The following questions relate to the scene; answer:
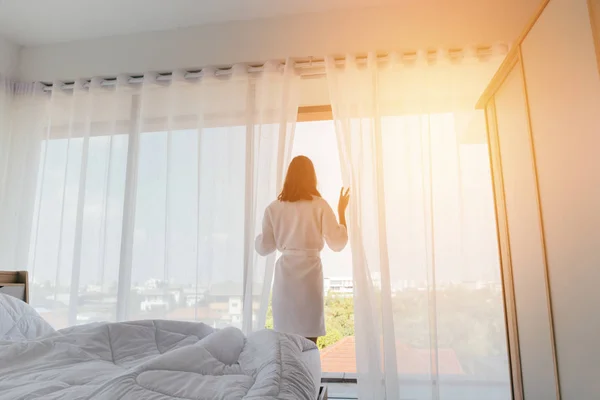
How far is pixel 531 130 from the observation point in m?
1.75

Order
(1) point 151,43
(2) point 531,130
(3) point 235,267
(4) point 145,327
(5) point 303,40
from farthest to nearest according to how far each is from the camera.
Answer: (1) point 151,43, (5) point 303,40, (3) point 235,267, (2) point 531,130, (4) point 145,327

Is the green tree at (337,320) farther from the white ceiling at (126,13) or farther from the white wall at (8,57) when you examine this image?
the white wall at (8,57)

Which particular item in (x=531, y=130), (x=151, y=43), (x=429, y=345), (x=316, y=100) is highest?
(x=151, y=43)

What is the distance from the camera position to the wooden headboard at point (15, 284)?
2227 mm

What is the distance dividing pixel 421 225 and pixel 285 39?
59.6 inches

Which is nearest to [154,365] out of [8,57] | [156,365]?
[156,365]

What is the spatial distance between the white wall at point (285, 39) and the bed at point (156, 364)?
202 cm

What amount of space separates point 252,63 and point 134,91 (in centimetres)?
87

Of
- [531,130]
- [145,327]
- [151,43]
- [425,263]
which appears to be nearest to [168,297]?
[145,327]

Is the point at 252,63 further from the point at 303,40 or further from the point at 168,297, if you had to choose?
the point at 168,297

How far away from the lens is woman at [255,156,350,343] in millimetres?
2053

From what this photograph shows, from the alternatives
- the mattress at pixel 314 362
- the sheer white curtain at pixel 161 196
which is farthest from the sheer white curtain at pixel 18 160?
the mattress at pixel 314 362

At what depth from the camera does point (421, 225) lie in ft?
7.92

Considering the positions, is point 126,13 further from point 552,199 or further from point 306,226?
point 552,199
